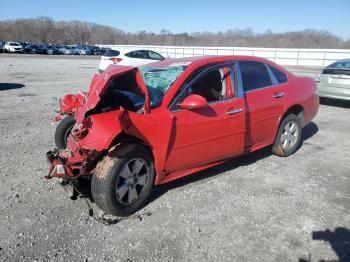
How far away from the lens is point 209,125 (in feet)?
13.7

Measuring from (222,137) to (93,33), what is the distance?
12436 cm

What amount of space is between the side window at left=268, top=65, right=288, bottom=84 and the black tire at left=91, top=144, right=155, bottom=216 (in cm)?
272

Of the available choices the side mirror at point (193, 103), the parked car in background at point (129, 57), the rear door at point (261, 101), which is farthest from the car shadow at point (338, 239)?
the parked car in background at point (129, 57)

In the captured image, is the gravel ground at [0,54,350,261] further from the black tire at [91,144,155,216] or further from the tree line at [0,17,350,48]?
the tree line at [0,17,350,48]

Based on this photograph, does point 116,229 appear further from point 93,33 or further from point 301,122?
point 93,33

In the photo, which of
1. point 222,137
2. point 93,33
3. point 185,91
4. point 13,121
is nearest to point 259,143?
point 222,137

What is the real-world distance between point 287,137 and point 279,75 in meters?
1.07

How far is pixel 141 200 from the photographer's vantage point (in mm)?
3834

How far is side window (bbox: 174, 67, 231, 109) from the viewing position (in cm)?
428

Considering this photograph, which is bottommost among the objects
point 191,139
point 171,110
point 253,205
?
point 253,205

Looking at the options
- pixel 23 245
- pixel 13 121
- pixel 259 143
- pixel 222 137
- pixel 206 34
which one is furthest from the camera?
pixel 206 34

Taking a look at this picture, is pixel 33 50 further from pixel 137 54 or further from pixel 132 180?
pixel 132 180

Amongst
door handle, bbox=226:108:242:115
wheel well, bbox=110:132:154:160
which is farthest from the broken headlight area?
door handle, bbox=226:108:242:115

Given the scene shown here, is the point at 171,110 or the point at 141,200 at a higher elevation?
the point at 171,110
